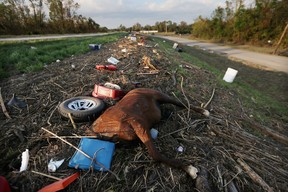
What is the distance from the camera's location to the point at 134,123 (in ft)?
7.14

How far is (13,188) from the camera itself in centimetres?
182

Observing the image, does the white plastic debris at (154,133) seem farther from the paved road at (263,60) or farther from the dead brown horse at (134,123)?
the paved road at (263,60)

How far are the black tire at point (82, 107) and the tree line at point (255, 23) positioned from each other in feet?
76.1

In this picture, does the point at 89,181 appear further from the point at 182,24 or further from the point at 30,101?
the point at 182,24

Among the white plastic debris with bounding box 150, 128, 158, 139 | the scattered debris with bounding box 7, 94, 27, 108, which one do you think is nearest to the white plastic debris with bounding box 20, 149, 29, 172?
the scattered debris with bounding box 7, 94, 27, 108

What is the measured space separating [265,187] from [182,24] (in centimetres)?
8182

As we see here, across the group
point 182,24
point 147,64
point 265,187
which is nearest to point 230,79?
point 147,64

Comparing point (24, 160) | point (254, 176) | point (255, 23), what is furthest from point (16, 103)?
point (255, 23)

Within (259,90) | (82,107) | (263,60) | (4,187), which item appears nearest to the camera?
(4,187)

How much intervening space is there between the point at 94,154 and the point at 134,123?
1.78 ft

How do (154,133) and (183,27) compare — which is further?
(183,27)

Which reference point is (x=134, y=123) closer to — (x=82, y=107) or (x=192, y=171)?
(x=192, y=171)

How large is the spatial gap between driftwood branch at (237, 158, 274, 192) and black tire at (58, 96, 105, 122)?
198 cm

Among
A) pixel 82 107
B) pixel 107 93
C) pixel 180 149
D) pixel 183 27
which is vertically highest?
Result: pixel 107 93
